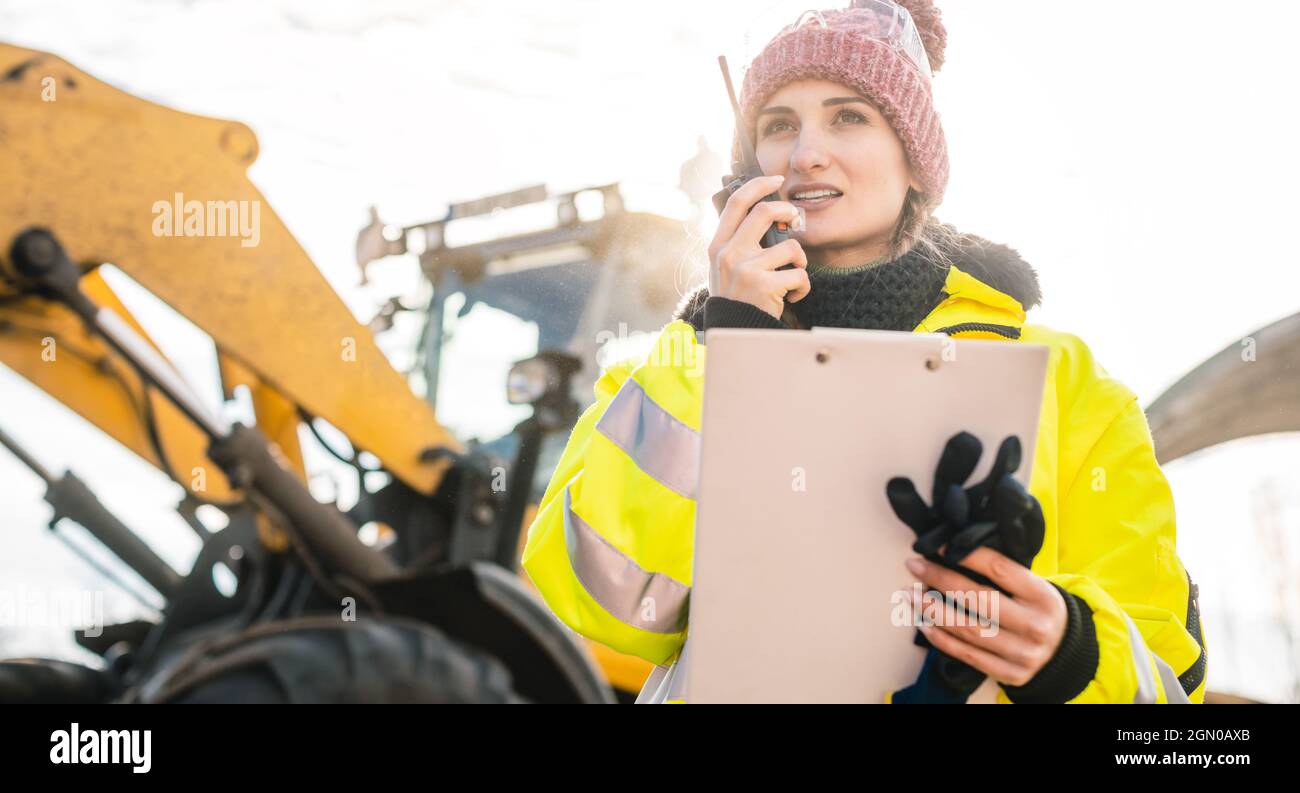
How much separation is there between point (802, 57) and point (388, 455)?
7.32 ft

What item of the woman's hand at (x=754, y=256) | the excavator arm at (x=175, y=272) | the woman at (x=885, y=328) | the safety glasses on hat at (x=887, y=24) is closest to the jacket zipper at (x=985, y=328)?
the woman at (x=885, y=328)

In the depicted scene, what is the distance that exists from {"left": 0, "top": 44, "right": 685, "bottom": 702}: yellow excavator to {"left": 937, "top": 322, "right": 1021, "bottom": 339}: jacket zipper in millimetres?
1822

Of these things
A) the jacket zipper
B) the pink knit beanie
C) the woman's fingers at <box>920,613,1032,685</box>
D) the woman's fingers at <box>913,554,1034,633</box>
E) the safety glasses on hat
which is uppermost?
the safety glasses on hat

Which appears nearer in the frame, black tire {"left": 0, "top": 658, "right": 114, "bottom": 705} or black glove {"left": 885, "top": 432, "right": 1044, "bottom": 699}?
black glove {"left": 885, "top": 432, "right": 1044, "bottom": 699}

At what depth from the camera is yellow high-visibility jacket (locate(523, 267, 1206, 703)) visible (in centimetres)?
126

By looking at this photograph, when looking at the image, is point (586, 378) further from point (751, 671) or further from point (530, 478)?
point (751, 671)

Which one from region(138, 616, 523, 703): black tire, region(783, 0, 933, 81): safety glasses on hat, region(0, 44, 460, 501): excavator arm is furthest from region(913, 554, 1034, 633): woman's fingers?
region(0, 44, 460, 501): excavator arm

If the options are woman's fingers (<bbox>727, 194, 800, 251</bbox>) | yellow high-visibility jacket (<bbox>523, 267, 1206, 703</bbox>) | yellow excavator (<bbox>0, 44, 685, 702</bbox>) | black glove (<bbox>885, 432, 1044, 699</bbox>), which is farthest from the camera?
yellow excavator (<bbox>0, 44, 685, 702</bbox>)

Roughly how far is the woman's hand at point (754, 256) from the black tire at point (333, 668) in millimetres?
1822

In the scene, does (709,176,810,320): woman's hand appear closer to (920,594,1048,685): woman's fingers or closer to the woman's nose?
the woman's nose

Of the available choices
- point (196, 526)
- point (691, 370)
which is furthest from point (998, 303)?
point (196, 526)

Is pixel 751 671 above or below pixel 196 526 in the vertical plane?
below
